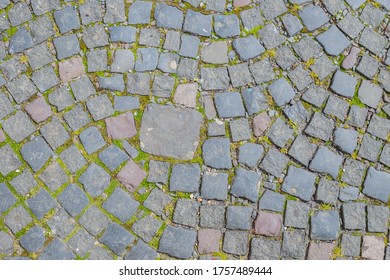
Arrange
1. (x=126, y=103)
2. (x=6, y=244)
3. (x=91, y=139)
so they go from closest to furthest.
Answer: (x=6, y=244) → (x=91, y=139) → (x=126, y=103)

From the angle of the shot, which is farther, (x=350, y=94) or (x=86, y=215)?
(x=350, y=94)

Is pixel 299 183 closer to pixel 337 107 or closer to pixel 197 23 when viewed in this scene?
pixel 337 107

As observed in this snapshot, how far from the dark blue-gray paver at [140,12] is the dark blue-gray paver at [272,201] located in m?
1.82

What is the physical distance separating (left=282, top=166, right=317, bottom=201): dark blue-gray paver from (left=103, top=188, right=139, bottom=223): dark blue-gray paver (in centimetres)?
125

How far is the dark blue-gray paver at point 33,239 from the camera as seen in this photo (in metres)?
4.12

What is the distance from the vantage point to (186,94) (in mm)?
4484

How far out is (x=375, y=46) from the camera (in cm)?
470

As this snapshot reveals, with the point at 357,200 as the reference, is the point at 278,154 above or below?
above

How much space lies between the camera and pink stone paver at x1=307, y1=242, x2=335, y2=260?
4250 mm

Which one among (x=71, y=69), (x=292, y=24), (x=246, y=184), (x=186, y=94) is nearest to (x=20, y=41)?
(x=71, y=69)

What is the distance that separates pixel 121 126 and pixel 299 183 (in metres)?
1.54

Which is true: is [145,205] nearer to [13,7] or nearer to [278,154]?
[278,154]

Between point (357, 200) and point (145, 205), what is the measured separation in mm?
1748
